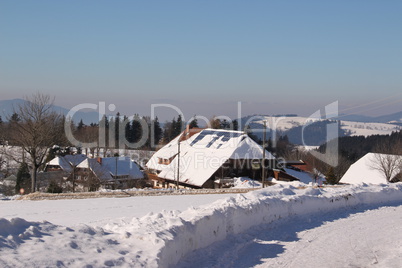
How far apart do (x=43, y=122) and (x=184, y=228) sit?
29.5 meters

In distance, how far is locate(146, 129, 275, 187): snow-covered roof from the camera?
48.0 meters

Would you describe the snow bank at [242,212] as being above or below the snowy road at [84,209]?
above

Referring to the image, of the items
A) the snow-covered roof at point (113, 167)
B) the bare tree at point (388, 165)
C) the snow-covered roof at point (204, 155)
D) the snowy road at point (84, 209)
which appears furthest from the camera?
the snow-covered roof at point (113, 167)

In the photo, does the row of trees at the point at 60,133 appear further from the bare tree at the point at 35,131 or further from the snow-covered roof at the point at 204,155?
the snow-covered roof at the point at 204,155

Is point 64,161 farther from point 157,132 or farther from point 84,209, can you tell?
point 157,132

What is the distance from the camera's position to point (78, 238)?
24.5 feet

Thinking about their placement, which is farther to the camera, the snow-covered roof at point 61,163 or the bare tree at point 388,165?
the snow-covered roof at point 61,163

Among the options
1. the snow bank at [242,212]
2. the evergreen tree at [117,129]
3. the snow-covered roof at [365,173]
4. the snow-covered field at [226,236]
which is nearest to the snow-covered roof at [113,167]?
the snow-covered roof at [365,173]

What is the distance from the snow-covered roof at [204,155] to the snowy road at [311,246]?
32.5m

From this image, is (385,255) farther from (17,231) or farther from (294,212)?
(17,231)

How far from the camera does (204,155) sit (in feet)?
173

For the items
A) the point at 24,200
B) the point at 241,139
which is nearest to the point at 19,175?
the point at 24,200

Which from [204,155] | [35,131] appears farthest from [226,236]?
[204,155]

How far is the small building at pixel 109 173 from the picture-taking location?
4822 cm
